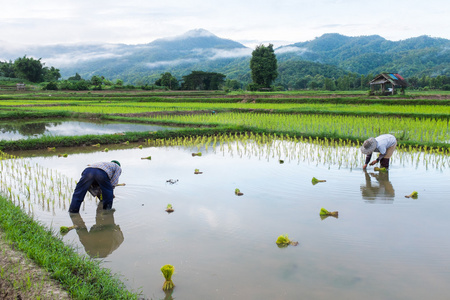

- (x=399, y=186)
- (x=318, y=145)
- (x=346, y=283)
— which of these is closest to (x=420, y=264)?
(x=346, y=283)

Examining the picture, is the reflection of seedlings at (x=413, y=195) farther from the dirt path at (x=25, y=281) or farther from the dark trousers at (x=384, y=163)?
the dirt path at (x=25, y=281)

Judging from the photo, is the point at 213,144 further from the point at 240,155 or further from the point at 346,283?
the point at 346,283

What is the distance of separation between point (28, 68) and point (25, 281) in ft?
202

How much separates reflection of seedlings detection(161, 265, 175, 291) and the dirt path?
2.41ft

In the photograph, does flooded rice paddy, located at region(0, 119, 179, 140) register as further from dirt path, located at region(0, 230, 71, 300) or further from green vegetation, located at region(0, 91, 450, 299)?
dirt path, located at region(0, 230, 71, 300)

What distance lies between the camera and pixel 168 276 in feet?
9.82

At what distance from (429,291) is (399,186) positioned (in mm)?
3291

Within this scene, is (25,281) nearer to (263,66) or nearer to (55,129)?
(55,129)

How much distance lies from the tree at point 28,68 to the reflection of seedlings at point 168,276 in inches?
2413

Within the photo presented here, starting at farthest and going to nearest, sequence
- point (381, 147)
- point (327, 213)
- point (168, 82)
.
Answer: point (168, 82)
point (381, 147)
point (327, 213)

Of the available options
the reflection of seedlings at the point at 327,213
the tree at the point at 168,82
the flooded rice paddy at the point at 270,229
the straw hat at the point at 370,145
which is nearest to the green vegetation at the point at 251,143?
the flooded rice paddy at the point at 270,229

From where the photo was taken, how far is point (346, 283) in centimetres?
310

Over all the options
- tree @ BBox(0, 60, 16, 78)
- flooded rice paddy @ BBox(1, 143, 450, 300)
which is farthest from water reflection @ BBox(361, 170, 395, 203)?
tree @ BBox(0, 60, 16, 78)

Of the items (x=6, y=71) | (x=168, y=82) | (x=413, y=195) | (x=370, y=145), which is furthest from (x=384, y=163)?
(x=6, y=71)
